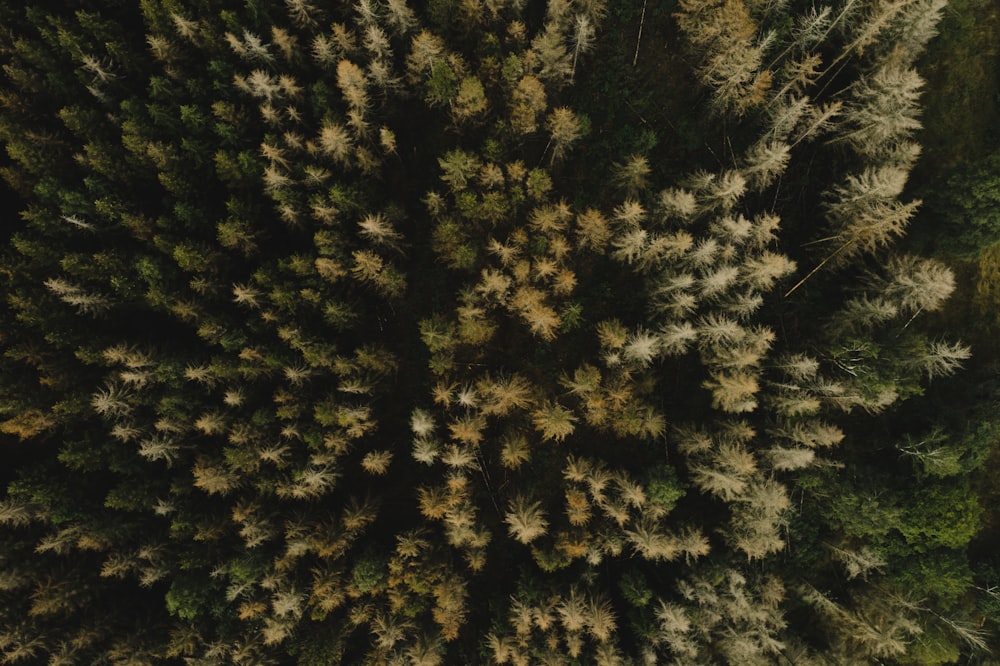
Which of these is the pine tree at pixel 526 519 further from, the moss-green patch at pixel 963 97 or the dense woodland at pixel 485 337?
the moss-green patch at pixel 963 97

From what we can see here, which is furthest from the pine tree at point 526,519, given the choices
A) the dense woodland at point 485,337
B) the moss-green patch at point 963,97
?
the moss-green patch at point 963,97

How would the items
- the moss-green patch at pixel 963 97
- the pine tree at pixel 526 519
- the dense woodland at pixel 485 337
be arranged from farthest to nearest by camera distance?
the moss-green patch at pixel 963 97 → the pine tree at pixel 526 519 → the dense woodland at pixel 485 337

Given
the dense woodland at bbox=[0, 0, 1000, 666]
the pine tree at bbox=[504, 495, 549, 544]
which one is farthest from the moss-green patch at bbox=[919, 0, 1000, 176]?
the pine tree at bbox=[504, 495, 549, 544]

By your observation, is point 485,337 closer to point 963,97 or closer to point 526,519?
point 526,519

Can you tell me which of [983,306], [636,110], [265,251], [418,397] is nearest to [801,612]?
[983,306]

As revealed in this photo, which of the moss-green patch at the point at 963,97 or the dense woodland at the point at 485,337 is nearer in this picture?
the dense woodland at the point at 485,337

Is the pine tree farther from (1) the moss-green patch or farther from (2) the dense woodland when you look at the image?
(1) the moss-green patch

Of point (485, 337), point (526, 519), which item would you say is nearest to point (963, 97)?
point (485, 337)

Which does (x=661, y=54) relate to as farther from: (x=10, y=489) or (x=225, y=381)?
(x=10, y=489)
